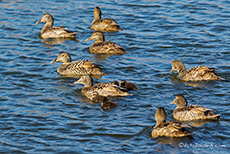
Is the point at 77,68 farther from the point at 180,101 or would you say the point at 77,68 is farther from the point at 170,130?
the point at 170,130

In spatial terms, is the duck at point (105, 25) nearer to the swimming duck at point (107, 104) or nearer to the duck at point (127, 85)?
the duck at point (127, 85)

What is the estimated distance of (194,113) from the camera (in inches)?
368

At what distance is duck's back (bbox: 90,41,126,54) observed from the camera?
14.0m

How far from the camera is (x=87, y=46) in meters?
15.0

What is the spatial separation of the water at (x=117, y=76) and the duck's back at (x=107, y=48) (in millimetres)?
272

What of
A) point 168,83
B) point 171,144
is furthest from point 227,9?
point 171,144

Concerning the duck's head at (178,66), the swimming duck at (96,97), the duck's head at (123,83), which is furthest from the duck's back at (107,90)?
the duck's head at (178,66)

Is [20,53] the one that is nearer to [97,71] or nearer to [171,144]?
[97,71]

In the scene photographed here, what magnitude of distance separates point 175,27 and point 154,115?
7490 mm

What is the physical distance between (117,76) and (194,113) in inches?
134

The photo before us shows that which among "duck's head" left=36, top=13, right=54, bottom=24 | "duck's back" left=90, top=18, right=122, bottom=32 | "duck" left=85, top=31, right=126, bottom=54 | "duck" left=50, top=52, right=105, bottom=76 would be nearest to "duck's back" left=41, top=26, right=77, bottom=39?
"duck's head" left=36, top=13, right=54, bottom=24

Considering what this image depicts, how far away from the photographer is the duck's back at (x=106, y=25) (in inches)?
644

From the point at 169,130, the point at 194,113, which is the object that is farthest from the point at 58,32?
the point at 169,130

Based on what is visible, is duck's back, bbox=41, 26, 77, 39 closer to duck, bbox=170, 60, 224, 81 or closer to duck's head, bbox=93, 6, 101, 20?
duck's head, bbox=93, 6, 101, 20
